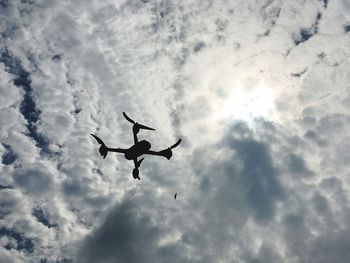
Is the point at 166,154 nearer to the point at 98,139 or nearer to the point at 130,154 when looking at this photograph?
the point at 130,154

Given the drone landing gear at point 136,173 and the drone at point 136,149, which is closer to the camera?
the drone at point 136,149

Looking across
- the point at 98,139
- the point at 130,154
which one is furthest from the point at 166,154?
the point at 98,139

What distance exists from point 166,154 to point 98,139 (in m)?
6.92

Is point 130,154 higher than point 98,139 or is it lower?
lower

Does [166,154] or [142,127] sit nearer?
[142,127]

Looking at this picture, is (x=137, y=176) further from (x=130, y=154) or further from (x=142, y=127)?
(x=142, y=127)

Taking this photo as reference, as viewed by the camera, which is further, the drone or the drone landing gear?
the drone landing gear

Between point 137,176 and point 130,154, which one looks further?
point 137,176

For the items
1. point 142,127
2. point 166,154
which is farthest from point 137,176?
point 142,127

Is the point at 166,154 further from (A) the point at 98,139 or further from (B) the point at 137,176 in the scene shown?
(A) the point at 98,139

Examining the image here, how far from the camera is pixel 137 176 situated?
35094 millimetres

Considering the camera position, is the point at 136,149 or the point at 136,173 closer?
the point at 136,149

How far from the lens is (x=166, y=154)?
3388cm

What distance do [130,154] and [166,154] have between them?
3732 mm
